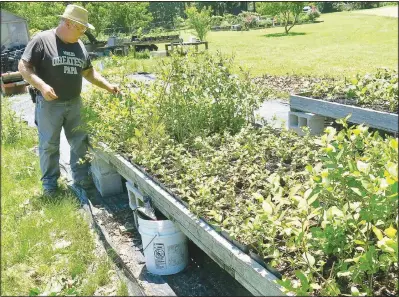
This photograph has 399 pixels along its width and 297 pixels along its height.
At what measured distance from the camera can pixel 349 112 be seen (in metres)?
4.48

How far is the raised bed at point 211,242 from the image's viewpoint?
82.1 inches

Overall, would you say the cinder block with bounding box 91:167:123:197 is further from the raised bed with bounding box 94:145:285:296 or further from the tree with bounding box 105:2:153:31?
the tree with bounding box 105:2:153:31

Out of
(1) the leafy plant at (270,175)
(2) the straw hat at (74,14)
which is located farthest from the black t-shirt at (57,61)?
(1) the leafy plant at (270,175)

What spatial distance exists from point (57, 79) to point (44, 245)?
1.62 meters

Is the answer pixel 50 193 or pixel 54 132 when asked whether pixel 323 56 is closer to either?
pixel 54 132

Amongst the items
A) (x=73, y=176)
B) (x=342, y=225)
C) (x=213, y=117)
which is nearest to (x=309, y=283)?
(x=342, y=225)

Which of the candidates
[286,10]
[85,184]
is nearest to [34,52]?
[85,184]

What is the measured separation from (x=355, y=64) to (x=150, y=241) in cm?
903

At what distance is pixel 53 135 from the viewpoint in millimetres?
4383

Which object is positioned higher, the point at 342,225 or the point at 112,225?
the point at 342,225

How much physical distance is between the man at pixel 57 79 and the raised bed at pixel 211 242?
104 cm

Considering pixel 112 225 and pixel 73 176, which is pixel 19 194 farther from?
pixel 112 225

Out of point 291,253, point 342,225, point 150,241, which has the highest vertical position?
point 342,225

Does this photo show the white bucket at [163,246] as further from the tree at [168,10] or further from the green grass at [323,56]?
the tree at [168,10]
